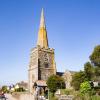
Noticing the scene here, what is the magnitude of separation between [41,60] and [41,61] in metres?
0.40

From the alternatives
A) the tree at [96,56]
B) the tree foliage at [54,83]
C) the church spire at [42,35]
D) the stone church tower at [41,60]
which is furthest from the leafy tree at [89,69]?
the church spire at [42,35]

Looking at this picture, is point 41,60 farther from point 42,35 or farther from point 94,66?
point 94,66

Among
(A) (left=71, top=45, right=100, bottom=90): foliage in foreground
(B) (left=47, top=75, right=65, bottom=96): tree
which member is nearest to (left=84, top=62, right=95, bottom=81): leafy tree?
(A) (left=71, top=45, right=100, bottom=90): foliage in foreground

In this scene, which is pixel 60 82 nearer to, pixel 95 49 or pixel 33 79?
pixel 33 79

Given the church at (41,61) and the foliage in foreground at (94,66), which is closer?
the foliage in foreground at (94,66)

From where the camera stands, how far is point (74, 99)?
109 feet

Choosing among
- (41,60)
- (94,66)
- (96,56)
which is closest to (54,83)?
(41,60)

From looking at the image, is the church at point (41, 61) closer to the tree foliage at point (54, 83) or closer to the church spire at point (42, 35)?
the church spire at point (42, 35)

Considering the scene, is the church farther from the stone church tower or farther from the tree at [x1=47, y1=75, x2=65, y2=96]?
the tree at [x1=47, y1=75, x2=65, y2=96]

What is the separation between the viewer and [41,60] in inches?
3885

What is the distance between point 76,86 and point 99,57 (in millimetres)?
16611

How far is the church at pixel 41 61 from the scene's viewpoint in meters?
96.5

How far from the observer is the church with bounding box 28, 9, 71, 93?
9650 centimetres

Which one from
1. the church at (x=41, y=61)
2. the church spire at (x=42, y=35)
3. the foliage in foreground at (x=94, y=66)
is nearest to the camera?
the foliage in foreground at (x=94, y=66)
